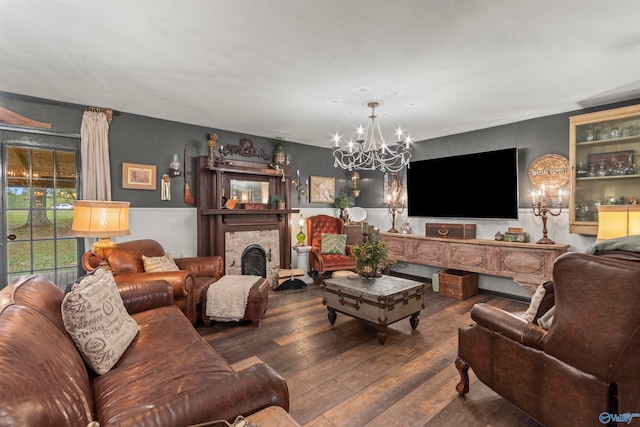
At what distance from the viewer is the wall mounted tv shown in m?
4.29

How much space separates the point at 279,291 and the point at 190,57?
338cm

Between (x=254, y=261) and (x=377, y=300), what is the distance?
258cm

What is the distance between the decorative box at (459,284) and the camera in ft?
14.1

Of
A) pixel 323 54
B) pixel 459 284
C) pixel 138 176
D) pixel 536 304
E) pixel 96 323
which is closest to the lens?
pixel 96 323

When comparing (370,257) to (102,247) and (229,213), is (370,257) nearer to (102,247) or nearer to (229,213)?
(229,213)

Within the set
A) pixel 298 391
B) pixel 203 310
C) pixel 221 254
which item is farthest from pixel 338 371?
pixel 221 254

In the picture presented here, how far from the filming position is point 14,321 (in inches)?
45.1

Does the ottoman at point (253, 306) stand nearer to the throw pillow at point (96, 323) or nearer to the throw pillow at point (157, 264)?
the throw pillow at point (157, 264)

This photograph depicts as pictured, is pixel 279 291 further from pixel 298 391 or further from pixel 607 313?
pixel 607 313

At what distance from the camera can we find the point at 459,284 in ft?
14.1

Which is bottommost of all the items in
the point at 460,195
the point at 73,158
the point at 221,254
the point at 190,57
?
the point at 221,254

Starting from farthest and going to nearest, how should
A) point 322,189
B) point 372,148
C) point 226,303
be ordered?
A: point 322,189 < point 372,148 < point 226,303

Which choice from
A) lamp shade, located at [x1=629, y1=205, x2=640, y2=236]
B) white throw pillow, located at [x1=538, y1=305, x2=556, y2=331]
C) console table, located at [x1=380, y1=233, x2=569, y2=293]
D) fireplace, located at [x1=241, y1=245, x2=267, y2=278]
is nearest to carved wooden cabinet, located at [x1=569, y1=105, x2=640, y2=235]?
console table, located at [x1=380, y1=233, x2=569, y2=293]

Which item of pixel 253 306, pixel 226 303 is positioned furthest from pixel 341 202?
pixel 226 303
